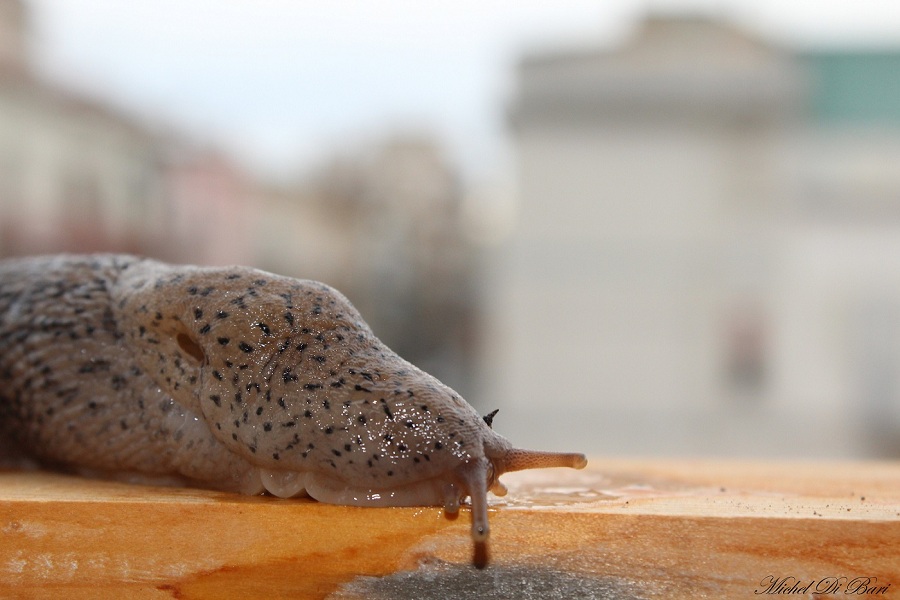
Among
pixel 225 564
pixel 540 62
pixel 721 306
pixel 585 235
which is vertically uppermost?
pixel 540 62

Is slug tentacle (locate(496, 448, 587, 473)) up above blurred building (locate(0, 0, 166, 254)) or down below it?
below

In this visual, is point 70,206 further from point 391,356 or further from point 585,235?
point 391,356

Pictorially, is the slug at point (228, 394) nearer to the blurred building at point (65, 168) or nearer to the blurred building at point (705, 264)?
the blurred building at point (705, 264)

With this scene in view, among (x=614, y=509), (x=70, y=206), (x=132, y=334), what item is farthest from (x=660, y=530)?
(x=70, y=206)

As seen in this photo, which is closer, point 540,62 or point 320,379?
point 320,379

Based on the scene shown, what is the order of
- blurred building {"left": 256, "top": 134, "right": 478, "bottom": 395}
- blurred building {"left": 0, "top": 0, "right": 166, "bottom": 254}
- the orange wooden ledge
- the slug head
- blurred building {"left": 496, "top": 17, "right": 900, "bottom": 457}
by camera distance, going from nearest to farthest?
the orange wooden ledge
the slug head
blurred building {"left": 496, "top": 17, "right": 900, "bottom": 457}
blurred building {"left": 0, "top": 0, "right": 166, "bottom": 254}
blurred building {"left": 256, "top": 134, "right": 478, "bottom": 395}
